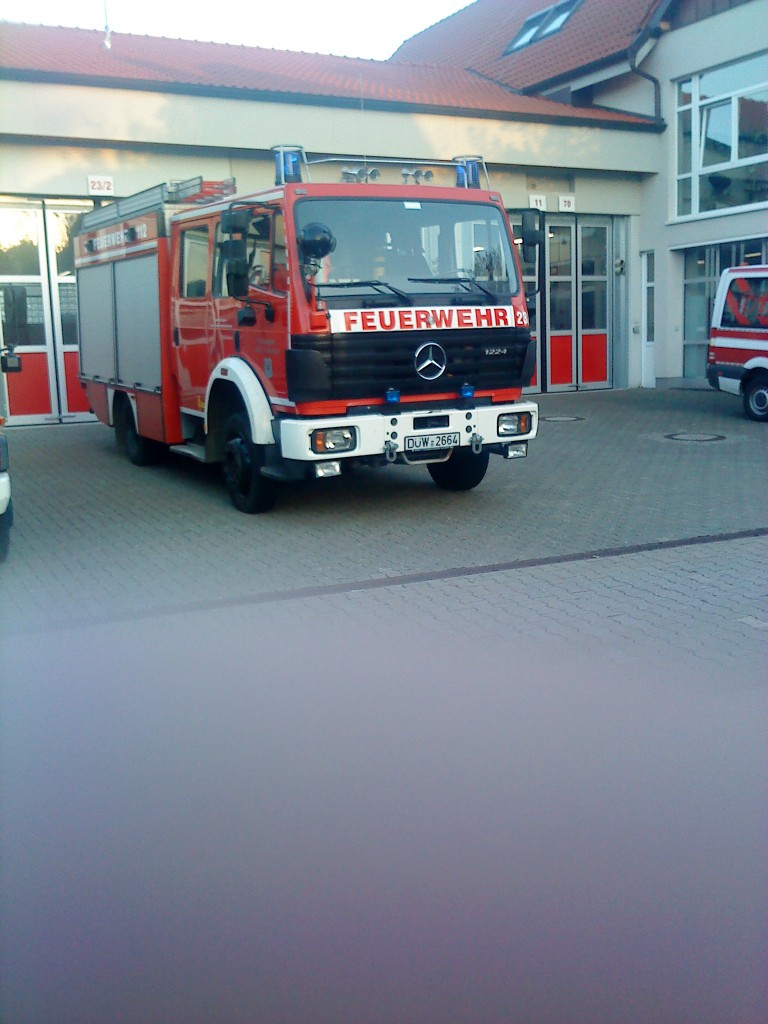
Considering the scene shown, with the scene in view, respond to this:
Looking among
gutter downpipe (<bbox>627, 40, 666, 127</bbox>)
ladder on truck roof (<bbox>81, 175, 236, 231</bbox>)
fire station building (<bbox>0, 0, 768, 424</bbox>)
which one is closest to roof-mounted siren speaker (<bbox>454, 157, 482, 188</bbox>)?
ladder on truck roof (<bbox>81, 175, 236, 231</bbox>)

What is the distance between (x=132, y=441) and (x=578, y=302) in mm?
11628

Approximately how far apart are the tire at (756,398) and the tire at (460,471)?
7.41 metres

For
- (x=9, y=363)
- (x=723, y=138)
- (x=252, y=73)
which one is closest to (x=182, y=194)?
(x=9, y=363)

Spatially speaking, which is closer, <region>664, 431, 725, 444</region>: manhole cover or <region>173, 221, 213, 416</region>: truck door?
<region>173, 221, 213, 416</region>: truck door

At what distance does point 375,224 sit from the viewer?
8.76 m

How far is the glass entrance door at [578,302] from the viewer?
70.0 ft

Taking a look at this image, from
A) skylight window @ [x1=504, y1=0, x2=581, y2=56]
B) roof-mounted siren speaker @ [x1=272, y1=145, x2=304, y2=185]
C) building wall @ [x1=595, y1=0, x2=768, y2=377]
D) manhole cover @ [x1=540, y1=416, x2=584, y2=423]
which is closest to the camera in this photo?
roof-mounted siren speaker @ [x1=272, y1=145, x2=304, y2=185]

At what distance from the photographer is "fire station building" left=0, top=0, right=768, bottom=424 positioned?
1622cm

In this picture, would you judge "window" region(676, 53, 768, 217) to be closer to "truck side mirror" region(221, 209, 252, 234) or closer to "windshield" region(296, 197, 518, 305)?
"windshield" region(296, 197, 518, 305)

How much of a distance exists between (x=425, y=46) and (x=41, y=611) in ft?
92.5

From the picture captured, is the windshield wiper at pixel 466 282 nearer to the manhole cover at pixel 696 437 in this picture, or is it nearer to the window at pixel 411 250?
the window at pixel 411 250

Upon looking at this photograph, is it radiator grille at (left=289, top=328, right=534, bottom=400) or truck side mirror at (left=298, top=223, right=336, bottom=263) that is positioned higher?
truck side mirror at (left=298, top=223, right=336, bottom=263)

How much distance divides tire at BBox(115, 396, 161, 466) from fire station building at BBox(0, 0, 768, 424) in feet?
10.2

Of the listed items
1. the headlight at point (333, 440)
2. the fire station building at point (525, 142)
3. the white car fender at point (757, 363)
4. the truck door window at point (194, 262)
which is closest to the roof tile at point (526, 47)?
the fire station building at point (525, 142)
